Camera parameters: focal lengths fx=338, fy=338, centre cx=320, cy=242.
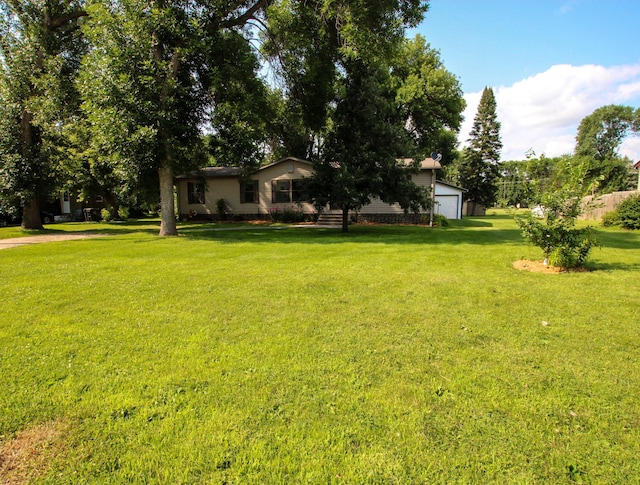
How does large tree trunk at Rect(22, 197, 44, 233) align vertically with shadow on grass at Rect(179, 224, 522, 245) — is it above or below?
above

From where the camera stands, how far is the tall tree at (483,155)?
130 feet

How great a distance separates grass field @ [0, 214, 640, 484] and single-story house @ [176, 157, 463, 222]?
15.4 metres

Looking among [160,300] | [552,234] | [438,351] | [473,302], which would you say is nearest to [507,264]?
[552,234]

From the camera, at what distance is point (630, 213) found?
16.6 m

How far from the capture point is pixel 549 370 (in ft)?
9.98

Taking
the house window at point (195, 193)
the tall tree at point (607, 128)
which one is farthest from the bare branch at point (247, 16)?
the tall tree at point (607, 128)

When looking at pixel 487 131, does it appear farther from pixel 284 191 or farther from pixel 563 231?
pixel 563 231

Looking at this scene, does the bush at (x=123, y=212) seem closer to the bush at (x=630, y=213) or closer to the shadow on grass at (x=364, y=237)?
the shadow on grass at (x=364, y=237)

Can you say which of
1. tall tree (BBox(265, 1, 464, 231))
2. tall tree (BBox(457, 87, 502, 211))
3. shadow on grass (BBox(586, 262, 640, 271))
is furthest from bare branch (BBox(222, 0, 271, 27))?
tall tree (BBox(457, 87, 502, 211))

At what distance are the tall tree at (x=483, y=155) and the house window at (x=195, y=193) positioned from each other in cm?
3022

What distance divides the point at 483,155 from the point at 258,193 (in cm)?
3238

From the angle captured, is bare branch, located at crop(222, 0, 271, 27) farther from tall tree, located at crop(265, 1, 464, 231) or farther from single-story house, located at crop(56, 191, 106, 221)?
single-story house, located at crop(56, 191, 106, 221)

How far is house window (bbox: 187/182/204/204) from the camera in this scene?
23703 millimetres

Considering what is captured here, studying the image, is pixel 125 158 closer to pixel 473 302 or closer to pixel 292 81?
pixel 292 81
